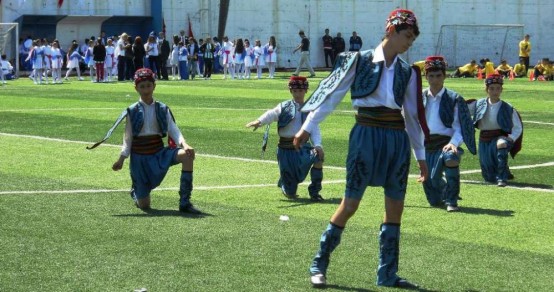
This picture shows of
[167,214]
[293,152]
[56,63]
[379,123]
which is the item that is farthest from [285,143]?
[56,63]

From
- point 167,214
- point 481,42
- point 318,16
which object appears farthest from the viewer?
point 481,42

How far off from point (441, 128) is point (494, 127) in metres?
2.44

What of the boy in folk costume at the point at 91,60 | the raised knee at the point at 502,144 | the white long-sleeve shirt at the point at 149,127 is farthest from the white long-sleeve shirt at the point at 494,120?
the boy in folk costume at the point at 91,60

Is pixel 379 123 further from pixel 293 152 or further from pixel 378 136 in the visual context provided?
pixel 293 152

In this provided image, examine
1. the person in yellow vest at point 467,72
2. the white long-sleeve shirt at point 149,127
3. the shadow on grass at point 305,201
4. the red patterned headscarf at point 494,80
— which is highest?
the red patterned headscarf at point 494,80

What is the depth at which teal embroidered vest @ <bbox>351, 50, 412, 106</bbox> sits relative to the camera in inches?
349

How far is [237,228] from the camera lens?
1166 cm

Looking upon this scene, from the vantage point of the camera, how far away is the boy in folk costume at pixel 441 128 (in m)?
13.5

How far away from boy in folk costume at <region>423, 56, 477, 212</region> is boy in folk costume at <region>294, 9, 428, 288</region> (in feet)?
14.7

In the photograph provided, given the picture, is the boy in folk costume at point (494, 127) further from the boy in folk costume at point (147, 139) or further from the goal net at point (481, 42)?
the goal net at point (481, 42)

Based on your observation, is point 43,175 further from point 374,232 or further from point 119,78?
point 119,78

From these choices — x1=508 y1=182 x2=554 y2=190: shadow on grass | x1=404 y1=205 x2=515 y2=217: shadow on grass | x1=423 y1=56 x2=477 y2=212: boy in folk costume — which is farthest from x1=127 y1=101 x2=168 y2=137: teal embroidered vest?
x1=508 y1=182 x2=554 y2=190: shadow on grass

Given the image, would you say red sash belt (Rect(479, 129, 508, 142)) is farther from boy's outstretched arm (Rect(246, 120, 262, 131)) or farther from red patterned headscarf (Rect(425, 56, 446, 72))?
boy's outstretched arm (Rect(246, 120, 262, 131))

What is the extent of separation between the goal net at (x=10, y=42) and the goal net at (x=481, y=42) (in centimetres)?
2558
